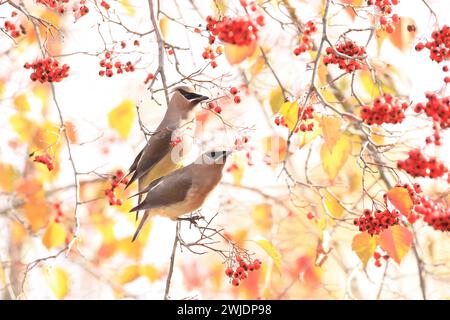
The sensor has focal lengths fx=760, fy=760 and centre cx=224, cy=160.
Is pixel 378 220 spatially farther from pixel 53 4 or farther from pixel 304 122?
pixel 53 4

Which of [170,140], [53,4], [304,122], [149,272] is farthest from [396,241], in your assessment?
[149,272]

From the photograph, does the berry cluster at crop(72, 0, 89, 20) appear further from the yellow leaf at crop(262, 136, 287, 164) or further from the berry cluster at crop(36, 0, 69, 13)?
the yellow leaf at crop(262, 136, 287, 164)

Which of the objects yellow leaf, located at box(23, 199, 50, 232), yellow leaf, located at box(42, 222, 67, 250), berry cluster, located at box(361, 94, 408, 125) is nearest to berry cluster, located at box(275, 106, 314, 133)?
berry cluster, located at box(361, 94, 408, 125)

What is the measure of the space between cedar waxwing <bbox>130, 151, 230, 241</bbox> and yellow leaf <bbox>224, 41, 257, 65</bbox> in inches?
33.3

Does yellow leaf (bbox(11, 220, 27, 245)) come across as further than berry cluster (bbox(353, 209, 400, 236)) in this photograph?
Yes

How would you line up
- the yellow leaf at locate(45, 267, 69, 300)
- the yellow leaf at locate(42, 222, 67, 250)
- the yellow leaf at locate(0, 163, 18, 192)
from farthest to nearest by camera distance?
the yellow leaf at locate(0, 163, 18, 192)
the yellow leaf at locate(42, 222, 67, 250)
the yellow leaf at locate(45, 267, 69, 300)

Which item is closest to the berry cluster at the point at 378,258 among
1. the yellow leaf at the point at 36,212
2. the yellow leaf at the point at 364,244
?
the yellow leaf at the point at 364,244

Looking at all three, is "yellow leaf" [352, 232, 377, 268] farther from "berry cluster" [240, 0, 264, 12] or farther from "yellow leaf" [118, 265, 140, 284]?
"yellow leaf" [118, 265, 140, 284]

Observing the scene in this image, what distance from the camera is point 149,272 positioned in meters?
6.12

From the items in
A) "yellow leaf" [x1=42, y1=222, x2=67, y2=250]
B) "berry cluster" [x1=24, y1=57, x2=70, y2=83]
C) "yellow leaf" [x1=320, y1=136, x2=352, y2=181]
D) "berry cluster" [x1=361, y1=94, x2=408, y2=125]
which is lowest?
"berry cluster" [x1=361, y1=94, x2=408, y2=125]

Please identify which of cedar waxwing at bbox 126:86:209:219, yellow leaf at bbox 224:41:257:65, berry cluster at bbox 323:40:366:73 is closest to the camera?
yellow leaf at bbox 224:41:257:65

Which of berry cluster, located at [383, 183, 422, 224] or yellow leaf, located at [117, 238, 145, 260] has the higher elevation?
yellow leaf, located at [117, 238, 145, 260]

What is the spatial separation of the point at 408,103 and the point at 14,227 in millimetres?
4351

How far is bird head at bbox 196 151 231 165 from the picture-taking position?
3.45 meters
